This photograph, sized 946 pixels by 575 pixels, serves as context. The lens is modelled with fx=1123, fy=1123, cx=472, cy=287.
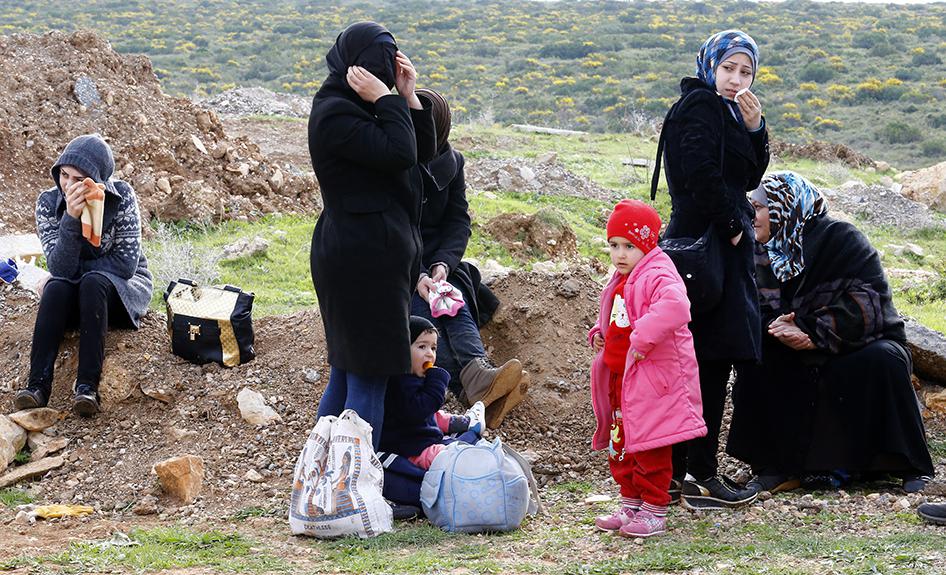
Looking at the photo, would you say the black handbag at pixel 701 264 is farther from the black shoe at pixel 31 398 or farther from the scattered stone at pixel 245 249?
the scattered stone at pixel 245 249

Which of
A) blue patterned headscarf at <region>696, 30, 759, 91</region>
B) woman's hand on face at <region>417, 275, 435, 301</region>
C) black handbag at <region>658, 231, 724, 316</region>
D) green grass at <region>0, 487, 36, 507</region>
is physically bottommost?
green grass at <region>0, 487, 36, 507</region>

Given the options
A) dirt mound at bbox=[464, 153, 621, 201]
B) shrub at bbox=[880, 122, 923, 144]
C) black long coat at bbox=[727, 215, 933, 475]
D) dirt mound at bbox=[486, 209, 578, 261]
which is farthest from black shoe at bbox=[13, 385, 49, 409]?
shrub at bbox=[880, 122, 923, 144]

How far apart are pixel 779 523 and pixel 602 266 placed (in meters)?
4.56

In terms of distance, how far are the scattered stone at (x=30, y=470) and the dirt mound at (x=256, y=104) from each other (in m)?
13.5

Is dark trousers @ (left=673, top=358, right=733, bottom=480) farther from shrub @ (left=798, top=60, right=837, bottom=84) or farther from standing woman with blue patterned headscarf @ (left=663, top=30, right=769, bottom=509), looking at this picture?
shrub @ (left=798, top=60, right=837, bottom=84)

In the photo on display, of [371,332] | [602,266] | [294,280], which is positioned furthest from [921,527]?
[294,280]

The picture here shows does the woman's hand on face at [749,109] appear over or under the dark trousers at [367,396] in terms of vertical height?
over

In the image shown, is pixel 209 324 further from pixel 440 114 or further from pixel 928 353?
pixel 928 353

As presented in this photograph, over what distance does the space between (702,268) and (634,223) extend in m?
0.46

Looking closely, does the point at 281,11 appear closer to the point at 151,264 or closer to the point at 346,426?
the point at 151,264

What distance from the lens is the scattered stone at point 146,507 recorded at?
16.6ft

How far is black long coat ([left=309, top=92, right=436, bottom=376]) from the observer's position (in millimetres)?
4348

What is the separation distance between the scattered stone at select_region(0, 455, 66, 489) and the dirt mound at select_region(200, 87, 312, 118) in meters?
13.5

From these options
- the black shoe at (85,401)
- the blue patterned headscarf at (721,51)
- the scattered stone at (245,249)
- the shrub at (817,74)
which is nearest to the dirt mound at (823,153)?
the scattered stone at (245,249)
